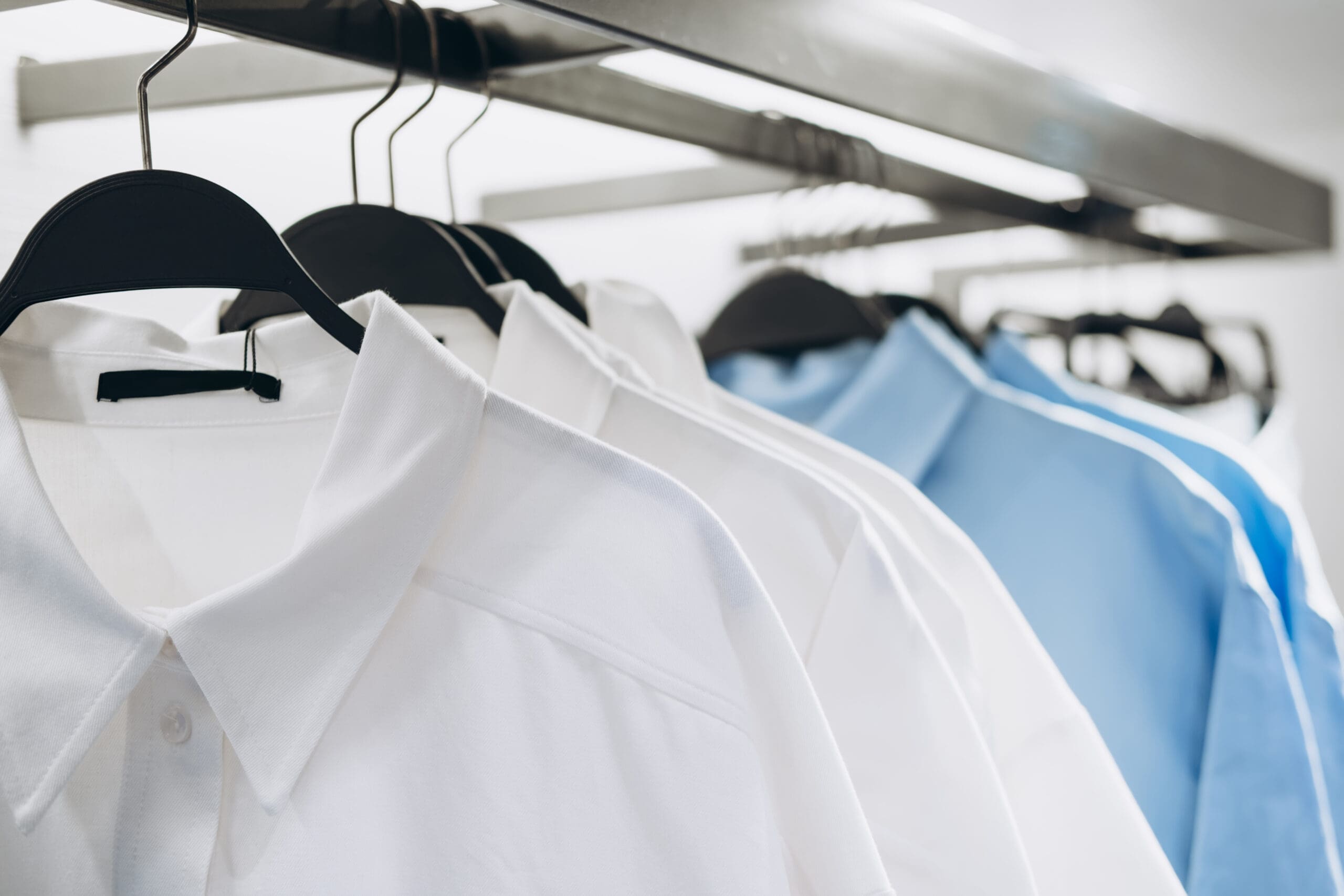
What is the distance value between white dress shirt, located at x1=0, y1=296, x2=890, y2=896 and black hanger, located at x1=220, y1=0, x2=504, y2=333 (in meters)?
0.13

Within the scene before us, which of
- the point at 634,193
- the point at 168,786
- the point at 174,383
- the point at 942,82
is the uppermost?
the point at 942,82

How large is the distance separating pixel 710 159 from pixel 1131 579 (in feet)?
2.33

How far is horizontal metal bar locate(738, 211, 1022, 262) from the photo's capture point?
93 cm

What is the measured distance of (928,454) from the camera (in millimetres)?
832

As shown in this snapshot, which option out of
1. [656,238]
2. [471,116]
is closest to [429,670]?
[471,116]

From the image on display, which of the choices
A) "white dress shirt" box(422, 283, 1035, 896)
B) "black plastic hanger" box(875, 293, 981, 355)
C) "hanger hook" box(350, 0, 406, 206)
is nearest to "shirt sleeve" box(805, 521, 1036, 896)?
"white dress shirt" box(422, 283, 1035, 896)

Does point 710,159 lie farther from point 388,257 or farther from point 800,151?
point 388,257

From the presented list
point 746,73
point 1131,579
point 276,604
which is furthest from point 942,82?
point 276,604

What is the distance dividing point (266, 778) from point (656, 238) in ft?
Answer: 2.91

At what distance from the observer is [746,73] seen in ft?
1.79

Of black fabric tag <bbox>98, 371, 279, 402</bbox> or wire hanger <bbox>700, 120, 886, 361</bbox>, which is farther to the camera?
wire hanger <bbox>700, 120, 886, 361</bbox>

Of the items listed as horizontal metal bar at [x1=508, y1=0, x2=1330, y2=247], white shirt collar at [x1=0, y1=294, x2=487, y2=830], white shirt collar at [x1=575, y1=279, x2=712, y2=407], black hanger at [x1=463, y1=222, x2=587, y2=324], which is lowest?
white shirt collar at [x1=0, y1=294, x2=487, y2=830]

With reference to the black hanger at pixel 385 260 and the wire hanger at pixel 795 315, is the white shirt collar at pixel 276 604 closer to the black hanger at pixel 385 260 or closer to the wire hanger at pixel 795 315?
the black hanger at pixel 385 260

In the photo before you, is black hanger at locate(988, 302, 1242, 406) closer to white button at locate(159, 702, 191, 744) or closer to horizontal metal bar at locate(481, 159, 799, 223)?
horizontal metal bar at locate(481, 159, 799, 223)
